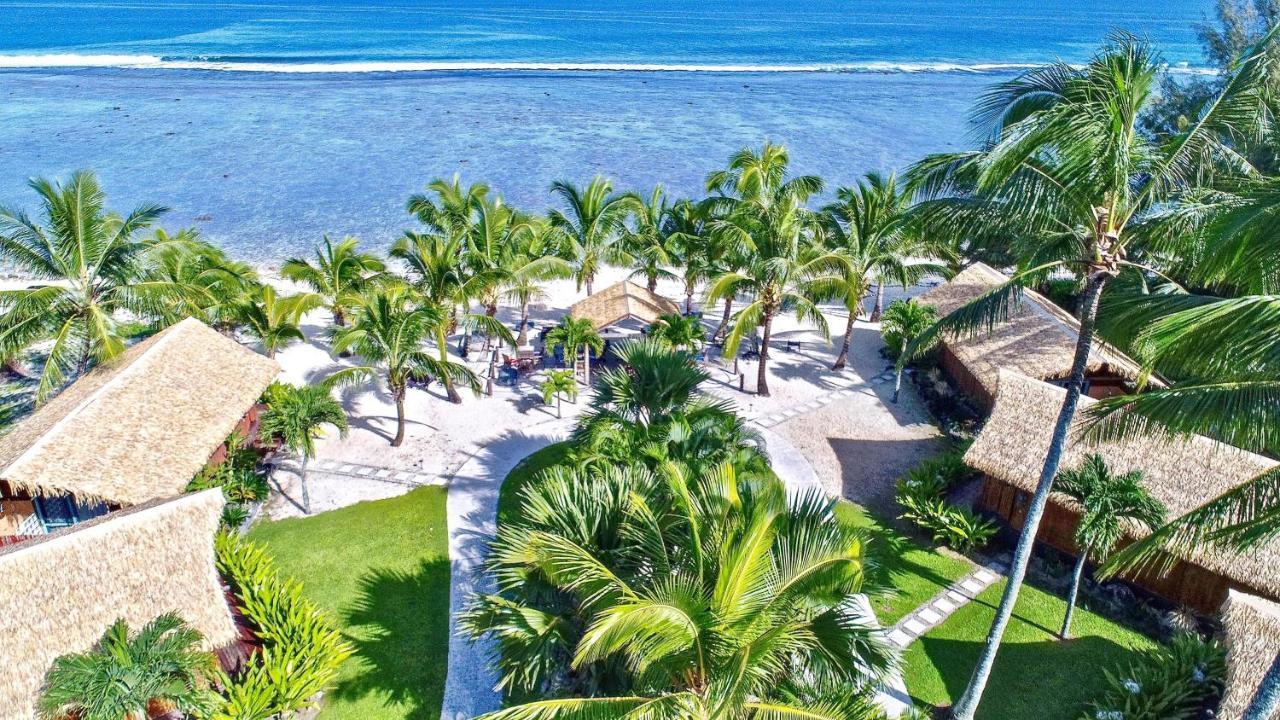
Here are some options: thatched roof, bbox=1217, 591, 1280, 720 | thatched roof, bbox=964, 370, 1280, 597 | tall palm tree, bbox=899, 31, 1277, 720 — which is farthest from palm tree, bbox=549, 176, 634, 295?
thatched roof, bbox=1217, 591, 1280, 720

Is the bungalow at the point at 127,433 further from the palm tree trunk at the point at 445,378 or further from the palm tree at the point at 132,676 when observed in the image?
the palm tree at the point at 132,676

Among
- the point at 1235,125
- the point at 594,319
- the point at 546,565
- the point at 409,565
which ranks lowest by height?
the point at 409,565


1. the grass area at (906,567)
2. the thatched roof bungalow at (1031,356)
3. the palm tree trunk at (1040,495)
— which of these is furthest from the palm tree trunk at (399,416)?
the palm tree trunk at (1040,495)

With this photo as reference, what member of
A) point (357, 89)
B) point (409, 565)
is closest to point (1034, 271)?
point (409, 565)

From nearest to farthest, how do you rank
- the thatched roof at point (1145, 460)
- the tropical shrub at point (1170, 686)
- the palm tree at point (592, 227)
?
the tropical shrub at point (1170, 686) < the thatched roof at point (1145, 460) < the palm tree at point (592, 227)

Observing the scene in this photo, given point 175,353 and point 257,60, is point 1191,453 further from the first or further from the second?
point 257,60

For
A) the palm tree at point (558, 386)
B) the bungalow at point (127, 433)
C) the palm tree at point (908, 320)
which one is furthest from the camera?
the palm tree at point (908, 320)
